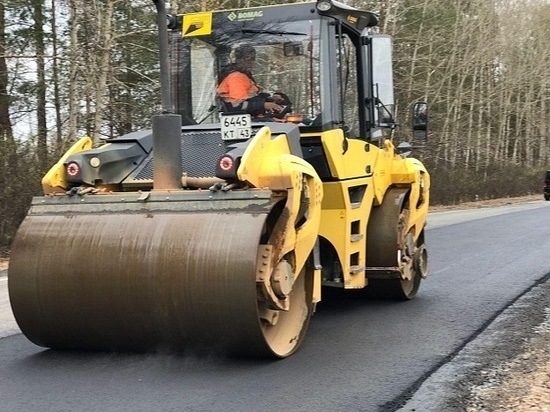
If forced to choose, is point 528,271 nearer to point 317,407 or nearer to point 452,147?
point 317,407

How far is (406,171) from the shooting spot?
788 centimetres

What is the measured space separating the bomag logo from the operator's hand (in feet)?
2.63

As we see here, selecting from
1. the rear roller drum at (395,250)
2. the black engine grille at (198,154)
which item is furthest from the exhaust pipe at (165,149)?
the rear roller drum at (395,250)

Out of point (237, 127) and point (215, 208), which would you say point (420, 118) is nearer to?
point (237, 127)

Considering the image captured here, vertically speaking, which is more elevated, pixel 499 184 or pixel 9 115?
pixel 9 115

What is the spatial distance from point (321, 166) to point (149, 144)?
1.40 meters

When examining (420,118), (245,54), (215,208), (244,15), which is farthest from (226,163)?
(420,118)

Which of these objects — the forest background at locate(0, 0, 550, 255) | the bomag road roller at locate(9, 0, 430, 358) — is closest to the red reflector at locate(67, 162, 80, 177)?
the bomag road roller at locate(9, 0, 430, 358)

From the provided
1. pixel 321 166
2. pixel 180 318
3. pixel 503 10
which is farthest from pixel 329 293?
pixel 503 10

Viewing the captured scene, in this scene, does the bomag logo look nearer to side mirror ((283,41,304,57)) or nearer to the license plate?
side mirror ((283,41,304,57))

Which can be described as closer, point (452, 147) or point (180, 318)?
point (180, 318)

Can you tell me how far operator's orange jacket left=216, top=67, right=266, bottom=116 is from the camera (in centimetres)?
662

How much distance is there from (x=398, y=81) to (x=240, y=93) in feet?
80.4

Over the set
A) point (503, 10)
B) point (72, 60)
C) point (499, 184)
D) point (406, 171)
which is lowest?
point (499, 184)
